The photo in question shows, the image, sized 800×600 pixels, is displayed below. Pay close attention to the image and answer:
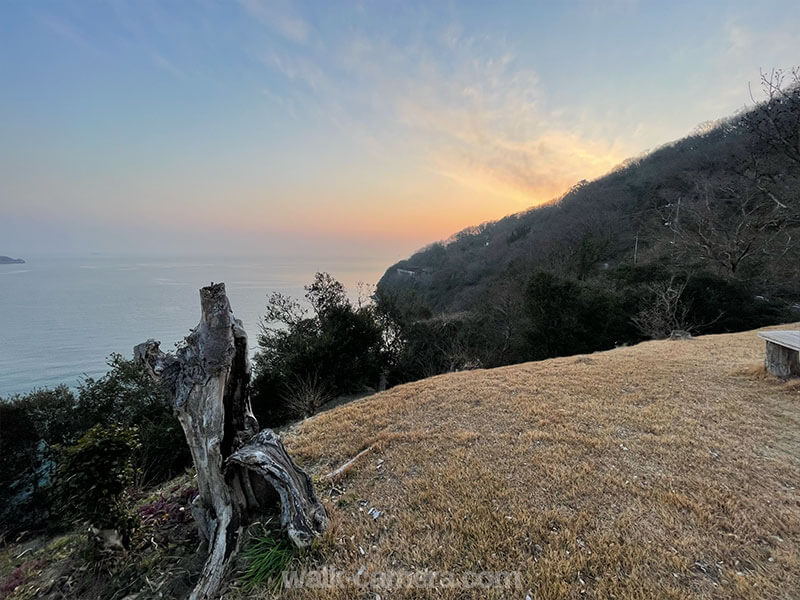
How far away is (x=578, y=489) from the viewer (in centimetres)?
275

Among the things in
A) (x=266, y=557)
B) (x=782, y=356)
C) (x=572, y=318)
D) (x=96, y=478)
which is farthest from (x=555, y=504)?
(x=572, y=318)

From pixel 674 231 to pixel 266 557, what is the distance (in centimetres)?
2681

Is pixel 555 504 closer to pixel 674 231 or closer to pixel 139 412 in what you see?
pixel 139 412

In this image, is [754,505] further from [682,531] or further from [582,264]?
[582,264]

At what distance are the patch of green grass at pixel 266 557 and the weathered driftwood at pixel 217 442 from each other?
101mm

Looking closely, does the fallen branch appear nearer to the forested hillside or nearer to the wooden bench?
the wooden bench

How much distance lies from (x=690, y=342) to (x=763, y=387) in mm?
4416

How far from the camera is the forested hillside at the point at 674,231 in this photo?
1384 cm

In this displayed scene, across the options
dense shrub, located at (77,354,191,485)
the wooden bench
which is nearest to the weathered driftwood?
dense shrub, located at (77,354,191,485)

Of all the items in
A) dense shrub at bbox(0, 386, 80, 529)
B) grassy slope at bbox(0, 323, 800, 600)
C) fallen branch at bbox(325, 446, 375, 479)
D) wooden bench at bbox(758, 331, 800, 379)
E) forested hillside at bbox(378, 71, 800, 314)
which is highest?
forested hillside at bbox(378, 71, 800, 314)

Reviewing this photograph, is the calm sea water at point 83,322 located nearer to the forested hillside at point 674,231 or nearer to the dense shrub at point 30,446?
the dense shrub at point 30,446

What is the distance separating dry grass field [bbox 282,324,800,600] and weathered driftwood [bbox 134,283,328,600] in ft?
1.42

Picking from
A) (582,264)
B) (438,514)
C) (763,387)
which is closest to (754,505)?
(438,514)

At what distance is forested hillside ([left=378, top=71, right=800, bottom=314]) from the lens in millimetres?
13844
